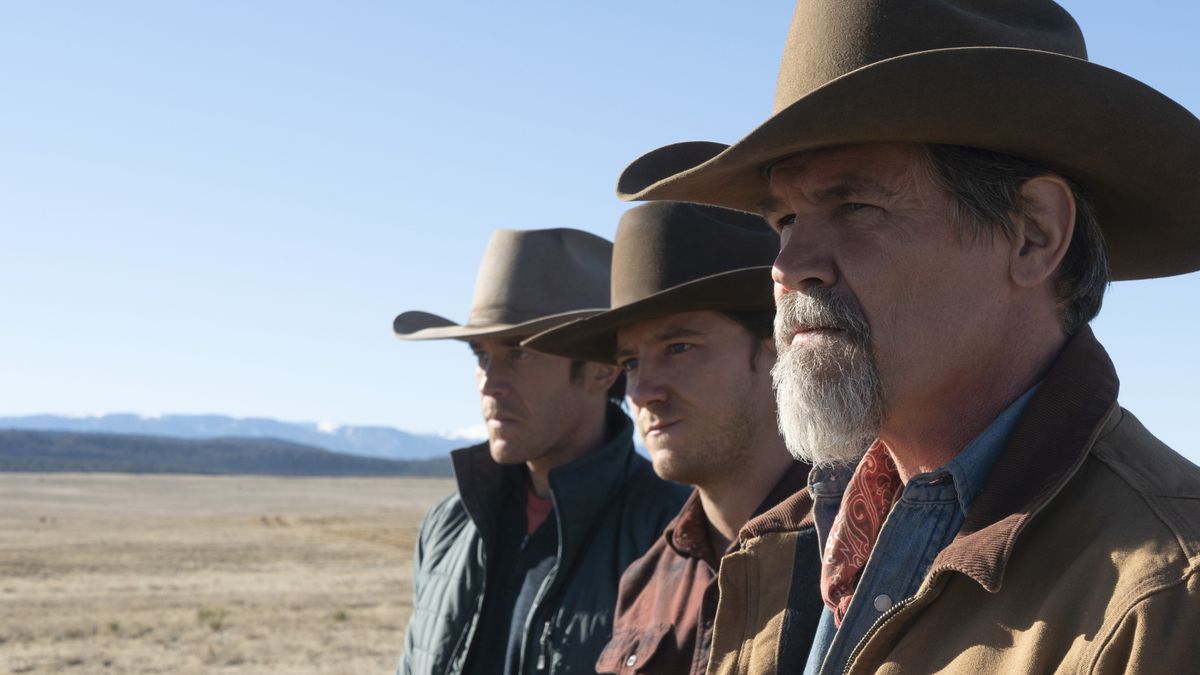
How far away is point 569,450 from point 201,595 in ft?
61.7

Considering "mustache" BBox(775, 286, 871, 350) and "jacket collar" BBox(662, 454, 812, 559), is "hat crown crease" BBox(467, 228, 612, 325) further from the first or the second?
"mustache" BBox(775, 286, 871, 350)

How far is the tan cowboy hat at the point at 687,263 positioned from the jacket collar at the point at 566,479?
76cm

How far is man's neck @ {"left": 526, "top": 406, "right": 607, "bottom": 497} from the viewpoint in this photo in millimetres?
5008

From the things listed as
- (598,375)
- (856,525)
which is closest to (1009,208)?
(856,525)

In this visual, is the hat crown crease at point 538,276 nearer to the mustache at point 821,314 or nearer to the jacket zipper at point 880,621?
the mustache at point 821,314

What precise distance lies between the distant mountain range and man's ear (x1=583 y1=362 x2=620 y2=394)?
13866 centimetres

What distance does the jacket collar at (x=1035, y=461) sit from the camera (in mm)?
1775

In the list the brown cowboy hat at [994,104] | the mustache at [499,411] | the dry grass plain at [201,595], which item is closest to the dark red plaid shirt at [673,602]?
the brown cowboy hat at [994,104]

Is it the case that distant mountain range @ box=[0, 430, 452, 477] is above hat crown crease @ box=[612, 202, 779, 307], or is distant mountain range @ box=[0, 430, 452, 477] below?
below

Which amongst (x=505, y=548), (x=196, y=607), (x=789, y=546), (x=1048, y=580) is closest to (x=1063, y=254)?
(x=1048, y=580)

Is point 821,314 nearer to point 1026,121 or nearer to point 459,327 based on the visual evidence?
point 1026,121

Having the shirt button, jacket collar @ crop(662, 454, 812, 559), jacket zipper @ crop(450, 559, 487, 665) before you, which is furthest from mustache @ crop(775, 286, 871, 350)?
jacket zipper @ crop(450, 559, 487, 665)

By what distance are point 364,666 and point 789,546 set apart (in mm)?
13770

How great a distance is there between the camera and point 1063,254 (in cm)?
209
